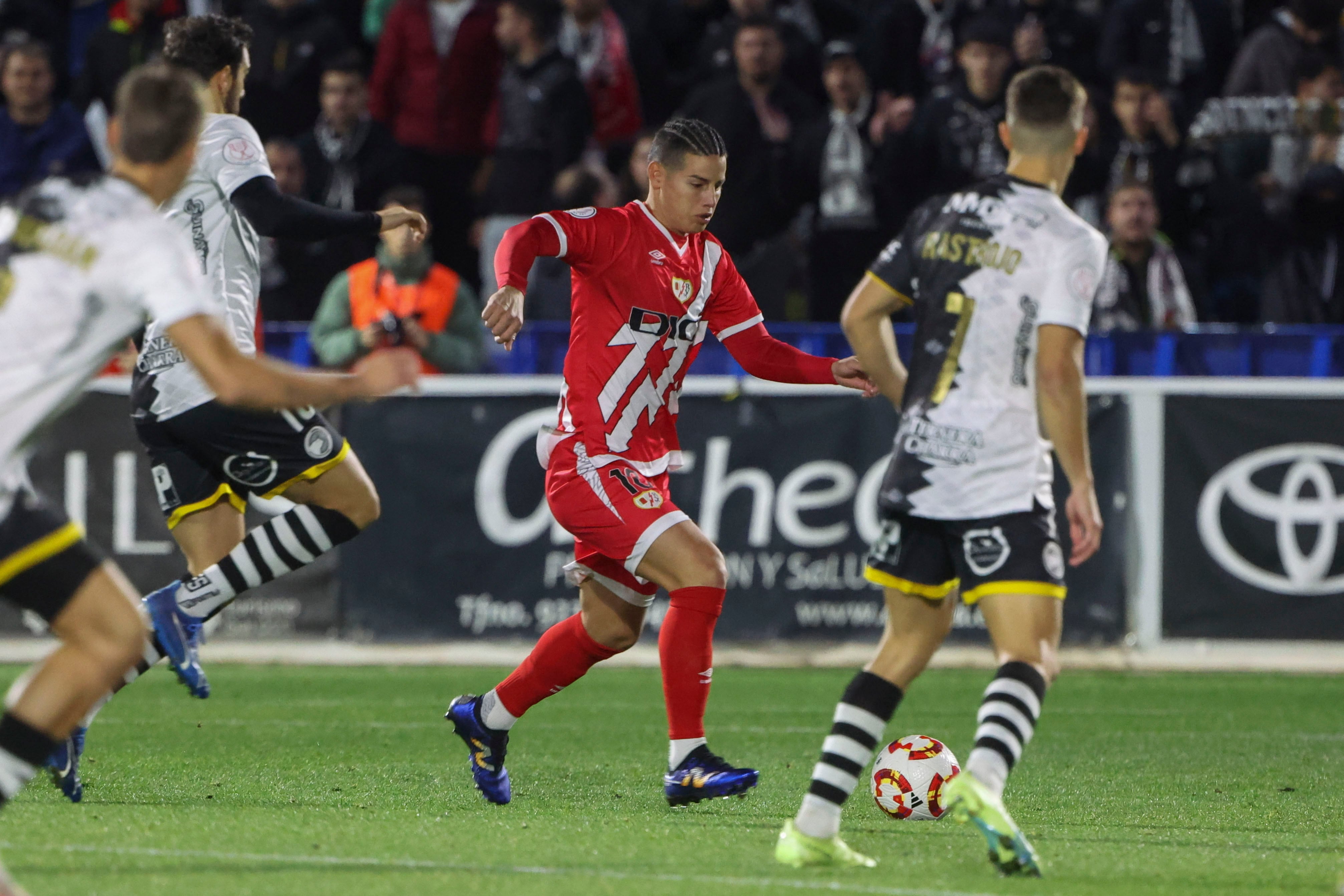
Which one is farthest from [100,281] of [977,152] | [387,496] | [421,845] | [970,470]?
[977,152]

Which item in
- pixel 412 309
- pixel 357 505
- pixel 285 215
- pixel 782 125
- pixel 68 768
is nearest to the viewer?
pixel 68 768

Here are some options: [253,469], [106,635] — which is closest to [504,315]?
[253,469]

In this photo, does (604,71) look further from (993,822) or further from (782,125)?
(993,822)

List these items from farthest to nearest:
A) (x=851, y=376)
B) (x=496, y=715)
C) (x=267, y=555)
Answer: (x=267, y=555)
(x=496, y=715)
(x=851, y=376)

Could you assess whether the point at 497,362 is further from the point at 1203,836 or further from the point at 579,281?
the point at 1203,836

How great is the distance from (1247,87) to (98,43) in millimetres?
8712

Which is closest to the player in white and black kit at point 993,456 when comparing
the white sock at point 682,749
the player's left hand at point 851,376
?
the player's left hand at point 851,376

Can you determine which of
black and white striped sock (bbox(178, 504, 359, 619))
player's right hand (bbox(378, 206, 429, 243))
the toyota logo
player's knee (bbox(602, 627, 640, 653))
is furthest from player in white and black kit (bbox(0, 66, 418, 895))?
the toyota logo

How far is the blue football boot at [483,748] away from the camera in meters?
6.21

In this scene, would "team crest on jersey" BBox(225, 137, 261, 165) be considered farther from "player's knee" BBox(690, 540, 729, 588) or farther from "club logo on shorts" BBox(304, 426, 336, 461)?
"player's knee" BBox(690, 540, 729, 588)

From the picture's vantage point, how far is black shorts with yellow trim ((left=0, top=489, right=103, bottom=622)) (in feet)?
13.9

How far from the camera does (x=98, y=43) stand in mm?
14016

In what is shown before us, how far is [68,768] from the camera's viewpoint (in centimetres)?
584

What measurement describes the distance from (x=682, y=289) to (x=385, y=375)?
224 cm
